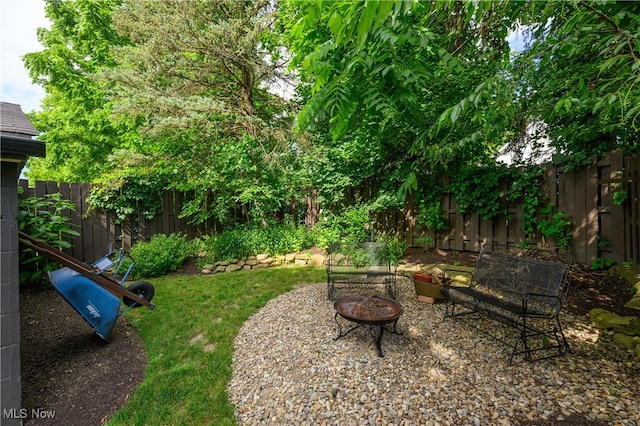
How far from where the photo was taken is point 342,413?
1988 mm

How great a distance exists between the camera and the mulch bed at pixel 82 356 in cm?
226

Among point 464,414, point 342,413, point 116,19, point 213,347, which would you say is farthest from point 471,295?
point 116,19

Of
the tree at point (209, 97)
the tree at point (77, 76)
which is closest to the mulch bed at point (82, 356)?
the tree at point (209, 97)

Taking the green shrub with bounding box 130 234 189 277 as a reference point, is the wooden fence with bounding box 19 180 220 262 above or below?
above

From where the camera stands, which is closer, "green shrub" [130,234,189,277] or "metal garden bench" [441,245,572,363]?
Answer: "metal garden bench" [441,245,572,363]

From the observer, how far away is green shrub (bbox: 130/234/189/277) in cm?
574

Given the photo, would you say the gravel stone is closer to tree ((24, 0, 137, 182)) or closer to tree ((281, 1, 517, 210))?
tree ((281, 1, 517, 210))

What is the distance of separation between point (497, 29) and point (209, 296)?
610 cm

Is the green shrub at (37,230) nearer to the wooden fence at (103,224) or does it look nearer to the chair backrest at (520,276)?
the wooden fence at (103,224)

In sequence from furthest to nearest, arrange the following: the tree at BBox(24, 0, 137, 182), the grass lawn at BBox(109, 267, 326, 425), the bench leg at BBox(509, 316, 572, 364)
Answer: the tree at BBox(24, 0, 137, 182), the bench leg at BBox(509, 316, 572, 364), the grass lawn at BBox(109, 267, 326, 425)

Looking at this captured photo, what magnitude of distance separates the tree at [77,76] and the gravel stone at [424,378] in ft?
29.2

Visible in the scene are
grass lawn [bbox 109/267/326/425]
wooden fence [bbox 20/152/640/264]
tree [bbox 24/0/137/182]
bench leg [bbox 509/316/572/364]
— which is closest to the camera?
grass lawn [bbox 109/267/326/425]

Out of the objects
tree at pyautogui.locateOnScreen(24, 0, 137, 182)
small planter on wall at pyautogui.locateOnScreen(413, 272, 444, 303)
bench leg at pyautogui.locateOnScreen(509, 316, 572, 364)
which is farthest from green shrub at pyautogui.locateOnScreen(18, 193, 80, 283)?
bench leg at pyautogui.locateOnScreen(509, 316, 572, 364)

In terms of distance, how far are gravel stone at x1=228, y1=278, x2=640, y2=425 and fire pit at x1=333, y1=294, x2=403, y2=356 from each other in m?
0.19
